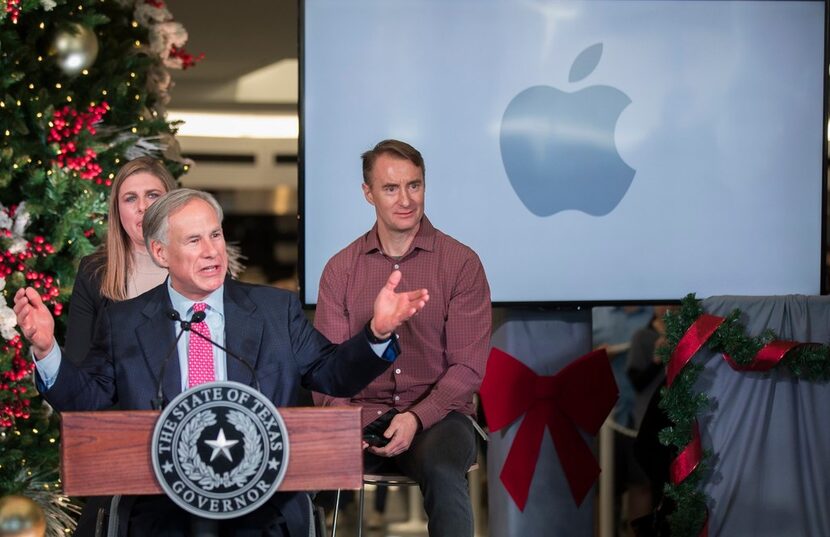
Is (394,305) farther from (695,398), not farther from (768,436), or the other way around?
(768,436)

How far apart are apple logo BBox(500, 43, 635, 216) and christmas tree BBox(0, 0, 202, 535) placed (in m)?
1.34

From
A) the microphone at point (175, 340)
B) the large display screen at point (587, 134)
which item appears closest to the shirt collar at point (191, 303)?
the microphone at point (175, 340)

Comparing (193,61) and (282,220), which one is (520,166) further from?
(282,220)

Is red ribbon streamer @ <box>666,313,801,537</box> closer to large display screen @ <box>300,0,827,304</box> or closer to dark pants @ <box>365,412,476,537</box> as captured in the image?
large display screen @ <box>300,0,827,304</box>

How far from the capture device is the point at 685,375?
3.64 meters

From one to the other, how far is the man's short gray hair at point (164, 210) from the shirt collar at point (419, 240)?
1.01 meters

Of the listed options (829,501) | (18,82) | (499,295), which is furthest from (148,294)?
(829,501)

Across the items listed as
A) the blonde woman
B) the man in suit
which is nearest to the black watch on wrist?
the man in suit

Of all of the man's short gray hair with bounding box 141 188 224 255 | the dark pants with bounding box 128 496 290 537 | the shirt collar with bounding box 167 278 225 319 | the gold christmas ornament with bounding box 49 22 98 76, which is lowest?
the dark pants with bounding box 128 496 290 537

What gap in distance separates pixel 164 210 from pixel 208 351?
1.09 feet

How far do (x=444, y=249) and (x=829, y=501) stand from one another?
62.7 inches

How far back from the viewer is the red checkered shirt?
329 cm

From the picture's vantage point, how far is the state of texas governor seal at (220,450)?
6.40 ft

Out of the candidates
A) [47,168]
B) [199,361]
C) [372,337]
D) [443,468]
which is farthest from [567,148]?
[199,361]
